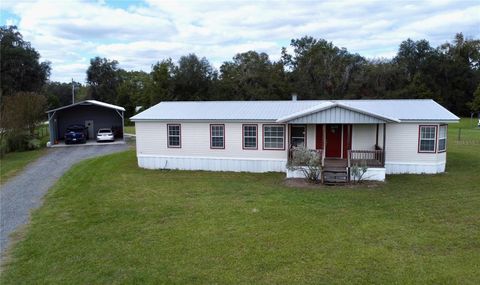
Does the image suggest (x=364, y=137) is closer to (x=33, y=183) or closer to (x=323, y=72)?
(x=33, y=183)

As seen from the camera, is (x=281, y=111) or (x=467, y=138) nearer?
(x=281, y=111)

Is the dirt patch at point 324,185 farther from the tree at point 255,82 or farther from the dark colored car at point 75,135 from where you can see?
the tree at point 255,82

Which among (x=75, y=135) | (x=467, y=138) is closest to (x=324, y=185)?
(x=75, y=135)

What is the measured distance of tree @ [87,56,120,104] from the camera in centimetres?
7488

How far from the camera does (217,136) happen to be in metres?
18.9

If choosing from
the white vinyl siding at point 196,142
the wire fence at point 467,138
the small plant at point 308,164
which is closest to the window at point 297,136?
the white vinyl siding at point 196,142

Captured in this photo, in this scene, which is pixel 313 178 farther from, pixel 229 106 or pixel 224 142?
pixel 229 106

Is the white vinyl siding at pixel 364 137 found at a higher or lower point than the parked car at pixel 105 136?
higher

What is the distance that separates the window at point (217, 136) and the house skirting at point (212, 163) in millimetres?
682

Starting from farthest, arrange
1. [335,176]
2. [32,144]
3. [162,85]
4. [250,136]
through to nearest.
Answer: [162,85] → [32,144] → [250,136] → [335,176]

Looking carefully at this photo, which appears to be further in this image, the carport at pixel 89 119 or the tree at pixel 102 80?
the tree at pixel 102 80

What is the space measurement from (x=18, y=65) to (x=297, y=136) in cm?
4749

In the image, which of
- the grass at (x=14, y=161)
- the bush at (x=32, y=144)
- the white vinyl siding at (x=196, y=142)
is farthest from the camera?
the bush at (x=32, y=144)

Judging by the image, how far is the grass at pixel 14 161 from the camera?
63.1 feet
